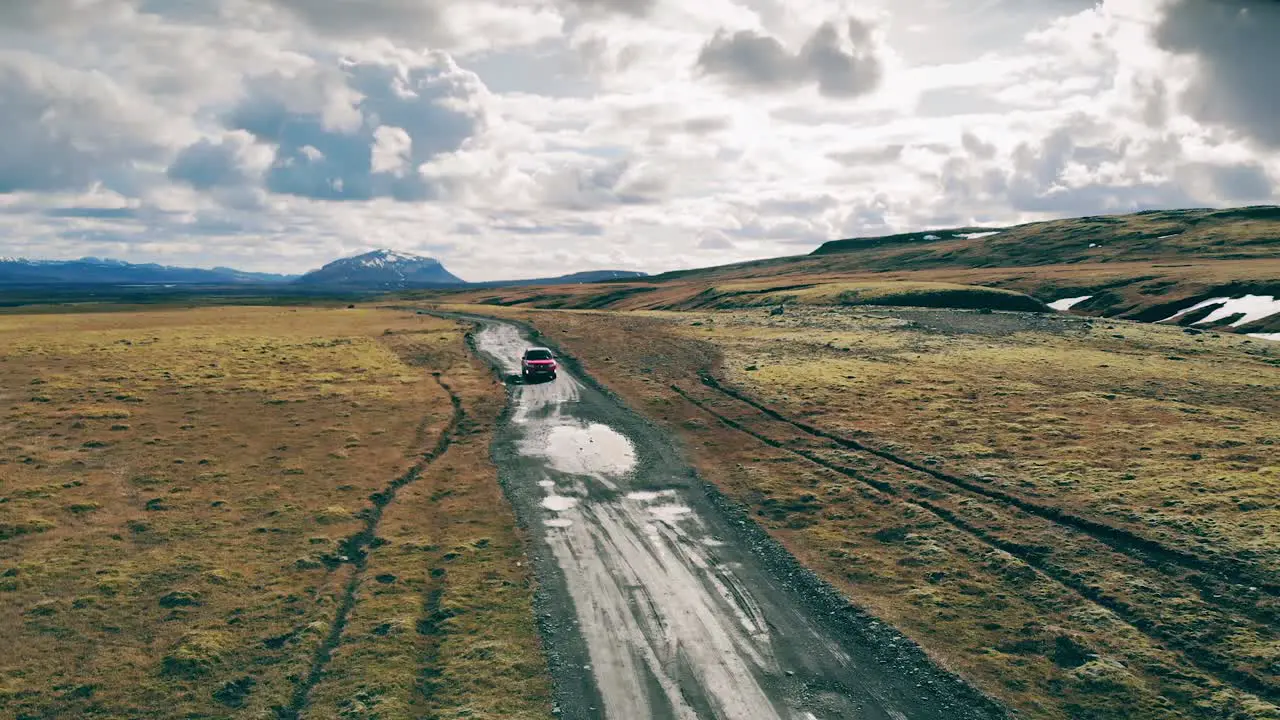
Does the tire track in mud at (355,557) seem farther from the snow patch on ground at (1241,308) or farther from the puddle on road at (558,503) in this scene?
the snow patch on ground at (1241,308)

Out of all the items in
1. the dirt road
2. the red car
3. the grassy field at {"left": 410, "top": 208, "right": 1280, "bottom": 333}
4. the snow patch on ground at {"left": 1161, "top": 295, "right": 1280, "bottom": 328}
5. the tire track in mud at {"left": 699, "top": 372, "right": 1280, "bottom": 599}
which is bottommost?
the dirt road

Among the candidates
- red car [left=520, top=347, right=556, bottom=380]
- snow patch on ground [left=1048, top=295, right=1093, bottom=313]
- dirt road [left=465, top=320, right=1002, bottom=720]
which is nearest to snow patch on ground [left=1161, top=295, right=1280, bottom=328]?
snow patch on ground [left=1048, top=295, right=1093, bottom=313]

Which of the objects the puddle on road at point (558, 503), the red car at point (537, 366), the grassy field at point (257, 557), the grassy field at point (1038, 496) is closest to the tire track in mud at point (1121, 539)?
the grassy field at point (1038, 496)

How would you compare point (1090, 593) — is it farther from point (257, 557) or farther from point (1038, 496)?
point (257, 557)

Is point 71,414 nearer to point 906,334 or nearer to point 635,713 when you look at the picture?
point 635,713

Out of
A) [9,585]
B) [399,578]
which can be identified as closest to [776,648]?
[399,578]

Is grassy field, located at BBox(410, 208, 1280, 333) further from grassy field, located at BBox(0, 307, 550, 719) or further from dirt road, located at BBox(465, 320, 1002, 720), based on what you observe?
grassy field, located at BBox(0, 307, 550, 719)
